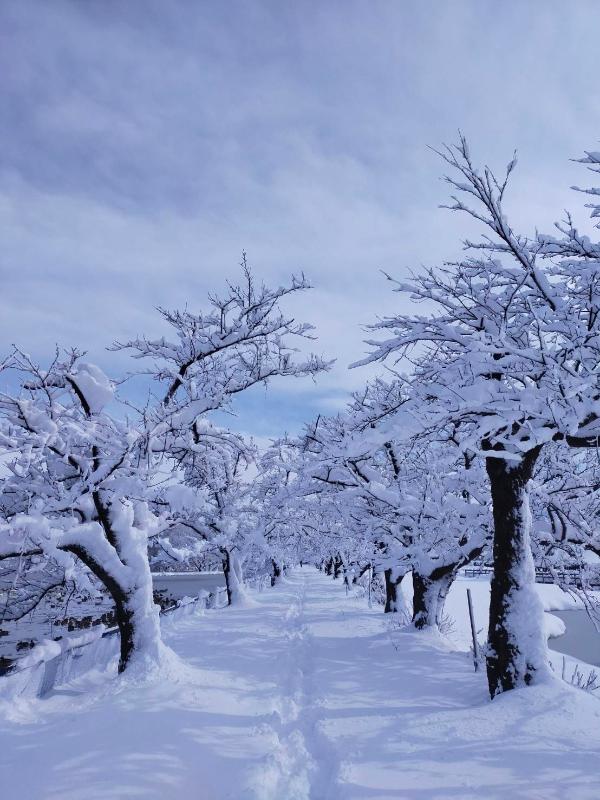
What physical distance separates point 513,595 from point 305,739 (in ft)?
11.9

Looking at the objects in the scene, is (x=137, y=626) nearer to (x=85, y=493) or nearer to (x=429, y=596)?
(x=85, y=493)

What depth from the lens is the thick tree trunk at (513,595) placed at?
679 centimetres

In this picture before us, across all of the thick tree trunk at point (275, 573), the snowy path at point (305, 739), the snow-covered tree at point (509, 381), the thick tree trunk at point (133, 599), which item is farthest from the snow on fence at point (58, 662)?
the thick tree trunk at point (275, 573)

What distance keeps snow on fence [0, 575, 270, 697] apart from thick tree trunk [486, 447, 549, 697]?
Answer: 7059mm

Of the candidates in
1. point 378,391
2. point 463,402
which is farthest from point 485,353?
point 378,391

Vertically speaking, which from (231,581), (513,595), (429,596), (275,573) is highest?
(513,595)

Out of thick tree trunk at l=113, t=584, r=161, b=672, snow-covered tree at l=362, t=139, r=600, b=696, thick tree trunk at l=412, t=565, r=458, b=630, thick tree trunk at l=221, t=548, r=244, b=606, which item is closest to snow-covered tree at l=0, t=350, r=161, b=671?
thick tree trunk at l=113, t=584, r=161, b=672

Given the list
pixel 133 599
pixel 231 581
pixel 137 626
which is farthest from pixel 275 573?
pixel 133 599

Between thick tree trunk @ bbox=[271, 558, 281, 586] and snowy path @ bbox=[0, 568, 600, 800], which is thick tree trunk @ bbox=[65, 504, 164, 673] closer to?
snowy path @ bbox=[0, 568, 600, 800]

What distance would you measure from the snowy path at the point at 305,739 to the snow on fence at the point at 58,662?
12.6 inches

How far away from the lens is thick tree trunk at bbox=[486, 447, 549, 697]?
6.79 meters

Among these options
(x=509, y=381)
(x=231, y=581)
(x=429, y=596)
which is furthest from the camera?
(x=231, y=581)

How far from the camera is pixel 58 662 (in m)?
8.26

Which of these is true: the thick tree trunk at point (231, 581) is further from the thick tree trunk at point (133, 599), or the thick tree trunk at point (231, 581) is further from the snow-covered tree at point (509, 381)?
the snow-covered tree at point (509, 381)
